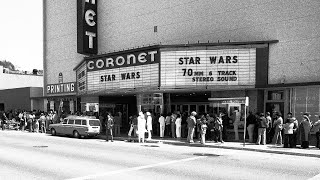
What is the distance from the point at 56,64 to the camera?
34000mm

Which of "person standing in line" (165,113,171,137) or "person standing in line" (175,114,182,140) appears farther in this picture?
"person standing in line" (165,113,171,137)

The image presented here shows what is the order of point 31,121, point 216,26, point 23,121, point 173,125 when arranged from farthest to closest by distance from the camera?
1. point 23,121
2. point 31,121
3. point 216,26
4. point 173,125

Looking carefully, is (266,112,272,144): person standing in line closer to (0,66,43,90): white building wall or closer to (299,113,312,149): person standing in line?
(299,113,312,149): person standing in line

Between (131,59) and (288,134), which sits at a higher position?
(131,59)

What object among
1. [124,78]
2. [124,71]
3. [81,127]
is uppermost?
[124,71]

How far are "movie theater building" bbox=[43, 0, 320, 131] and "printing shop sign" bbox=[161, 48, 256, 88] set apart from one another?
6 centimetres

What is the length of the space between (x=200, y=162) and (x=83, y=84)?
16.8m

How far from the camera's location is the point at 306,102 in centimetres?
1764

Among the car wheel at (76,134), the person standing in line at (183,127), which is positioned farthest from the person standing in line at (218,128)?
the car wheel at (76,134)

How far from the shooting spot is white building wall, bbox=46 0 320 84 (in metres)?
17.6

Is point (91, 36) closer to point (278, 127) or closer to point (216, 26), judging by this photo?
point (216, 26)

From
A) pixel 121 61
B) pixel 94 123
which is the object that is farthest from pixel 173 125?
pixel 121 61

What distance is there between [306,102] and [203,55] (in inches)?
251

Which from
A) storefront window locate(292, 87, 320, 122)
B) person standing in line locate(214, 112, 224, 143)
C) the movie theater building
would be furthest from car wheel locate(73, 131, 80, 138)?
storefront window locate(292, 87, 320, 122)
